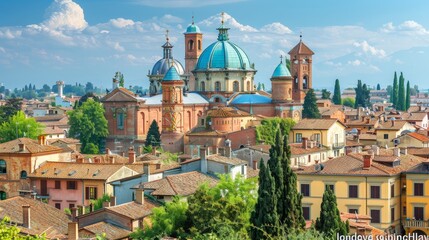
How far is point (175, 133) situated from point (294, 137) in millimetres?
13377

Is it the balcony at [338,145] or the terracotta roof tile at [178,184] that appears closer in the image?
the terracotta roof tile at [178,184]

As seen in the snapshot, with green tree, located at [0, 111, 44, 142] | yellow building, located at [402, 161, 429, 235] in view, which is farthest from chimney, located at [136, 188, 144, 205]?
green tree, located at [0, 111, 44, 142]

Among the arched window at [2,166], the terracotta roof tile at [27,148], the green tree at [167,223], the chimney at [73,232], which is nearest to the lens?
the chimney at [73,232]

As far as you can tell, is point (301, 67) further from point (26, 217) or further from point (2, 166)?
point (26, 217)

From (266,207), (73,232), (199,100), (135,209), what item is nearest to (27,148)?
(135,209)

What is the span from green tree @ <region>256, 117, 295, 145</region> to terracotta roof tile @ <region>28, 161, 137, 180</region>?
25.3m

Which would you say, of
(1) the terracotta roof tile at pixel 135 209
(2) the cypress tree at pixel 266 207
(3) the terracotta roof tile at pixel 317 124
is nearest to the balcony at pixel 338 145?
(3) the terracotta roof tile at pixel 317 124

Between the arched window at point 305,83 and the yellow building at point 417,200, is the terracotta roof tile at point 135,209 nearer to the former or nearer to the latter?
the yellow building at point 417,200

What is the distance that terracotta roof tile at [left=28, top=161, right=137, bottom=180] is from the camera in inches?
1868

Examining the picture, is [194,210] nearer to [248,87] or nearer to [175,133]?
[175,133]

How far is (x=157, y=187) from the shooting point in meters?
39.8

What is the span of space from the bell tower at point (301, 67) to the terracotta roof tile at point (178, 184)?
65.8 m

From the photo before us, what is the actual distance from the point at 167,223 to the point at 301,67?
7807cm

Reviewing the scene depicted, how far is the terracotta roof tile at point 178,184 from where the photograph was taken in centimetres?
3900
